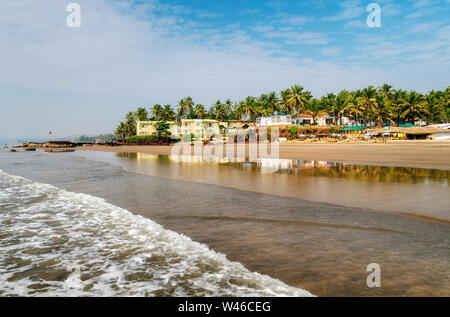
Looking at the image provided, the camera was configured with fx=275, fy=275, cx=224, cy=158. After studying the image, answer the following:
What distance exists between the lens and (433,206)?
741 centimetres

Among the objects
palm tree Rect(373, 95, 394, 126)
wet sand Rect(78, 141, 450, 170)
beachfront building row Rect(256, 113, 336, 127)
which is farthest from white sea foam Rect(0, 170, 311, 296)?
palm tree Rect(373, 95, 394, 126)

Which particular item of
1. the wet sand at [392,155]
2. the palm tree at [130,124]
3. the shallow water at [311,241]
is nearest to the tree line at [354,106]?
the palm tree at [130,124]

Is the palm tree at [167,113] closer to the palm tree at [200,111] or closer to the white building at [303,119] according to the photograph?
the palm tree at [200,111]

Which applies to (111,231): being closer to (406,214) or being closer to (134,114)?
(406,214)

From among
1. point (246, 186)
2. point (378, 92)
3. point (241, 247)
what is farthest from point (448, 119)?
point (241, 247)

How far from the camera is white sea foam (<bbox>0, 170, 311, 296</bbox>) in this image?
3.72 meters

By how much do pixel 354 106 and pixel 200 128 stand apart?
1948 inches

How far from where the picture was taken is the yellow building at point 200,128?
9562cm

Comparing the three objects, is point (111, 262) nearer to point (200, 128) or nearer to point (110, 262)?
point (110, 262)

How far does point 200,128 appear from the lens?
96500 mm

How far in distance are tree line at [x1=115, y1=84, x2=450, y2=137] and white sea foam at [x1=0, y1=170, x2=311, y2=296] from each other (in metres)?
84.6

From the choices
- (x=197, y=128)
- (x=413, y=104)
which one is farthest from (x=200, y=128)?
(x=413, y=104)

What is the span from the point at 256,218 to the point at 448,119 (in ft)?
354

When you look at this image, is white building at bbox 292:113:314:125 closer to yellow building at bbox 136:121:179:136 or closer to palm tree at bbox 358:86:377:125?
palm tree at bbox 358:86:377:125
